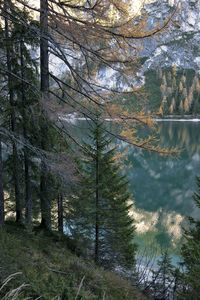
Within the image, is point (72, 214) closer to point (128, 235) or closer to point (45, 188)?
point (128, 235)

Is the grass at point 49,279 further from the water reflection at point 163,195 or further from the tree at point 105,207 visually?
the water reflection at point 163,195

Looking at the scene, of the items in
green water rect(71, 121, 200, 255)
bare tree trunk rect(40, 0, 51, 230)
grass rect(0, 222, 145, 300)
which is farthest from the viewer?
green water rect(71, 121, 200, 255)

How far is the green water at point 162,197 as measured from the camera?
18094 millimetres

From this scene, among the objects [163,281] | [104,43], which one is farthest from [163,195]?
[104,43]

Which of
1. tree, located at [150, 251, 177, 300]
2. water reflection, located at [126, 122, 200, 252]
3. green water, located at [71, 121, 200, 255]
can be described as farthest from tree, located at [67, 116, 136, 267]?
water reflection, located at [126, 122, 200, 252]

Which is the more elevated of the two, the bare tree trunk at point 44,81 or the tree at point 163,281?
the bare tree trunk at point 44,81

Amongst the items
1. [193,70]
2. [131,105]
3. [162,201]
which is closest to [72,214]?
[131,105]

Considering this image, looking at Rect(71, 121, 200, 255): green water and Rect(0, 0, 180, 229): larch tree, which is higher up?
Rect(0, 0, 180, 229): larch tree

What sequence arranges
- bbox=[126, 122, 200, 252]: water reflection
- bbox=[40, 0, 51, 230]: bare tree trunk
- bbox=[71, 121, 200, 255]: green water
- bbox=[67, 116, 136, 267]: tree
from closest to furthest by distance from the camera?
bbox=[40, 0, 51, 230]: bare tree trunk < bbox=[67, 116, 136, 267]: tree < bbox=[71, 121, 200, 255]: green water < bbox=[126, 122, 200, 252]: water reflection

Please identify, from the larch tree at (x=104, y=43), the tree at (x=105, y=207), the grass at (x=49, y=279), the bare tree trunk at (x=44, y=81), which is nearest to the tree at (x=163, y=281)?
the tree at (x=105, y=207)

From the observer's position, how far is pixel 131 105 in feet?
17.0

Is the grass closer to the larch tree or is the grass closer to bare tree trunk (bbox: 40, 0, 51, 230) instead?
bare tree trunk (bbox: 40, 0, 51, 230)

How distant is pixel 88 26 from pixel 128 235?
369 inches

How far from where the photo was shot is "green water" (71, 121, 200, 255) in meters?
18.1
